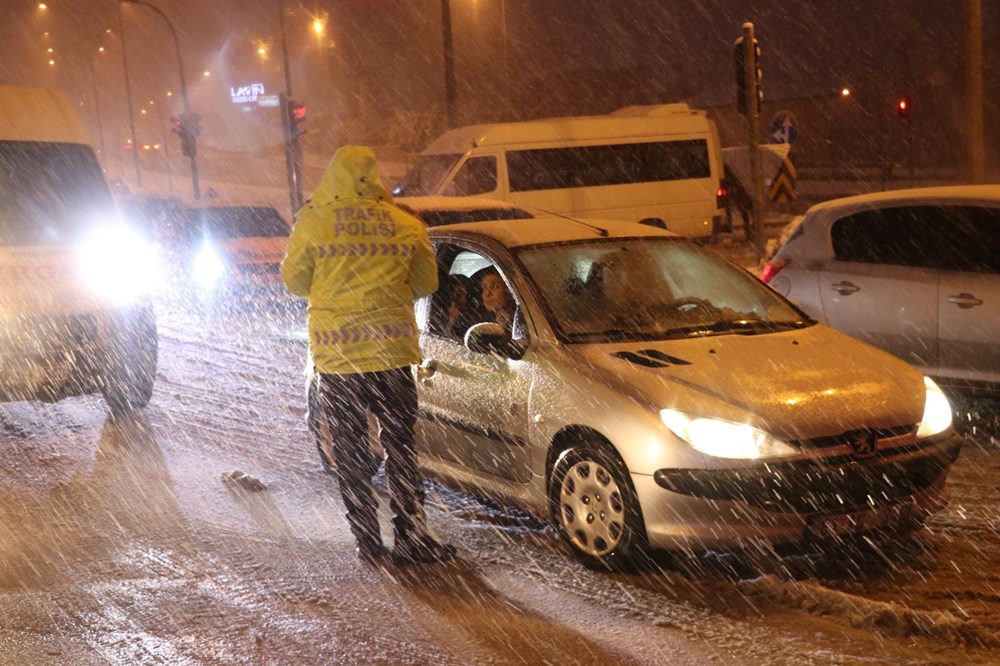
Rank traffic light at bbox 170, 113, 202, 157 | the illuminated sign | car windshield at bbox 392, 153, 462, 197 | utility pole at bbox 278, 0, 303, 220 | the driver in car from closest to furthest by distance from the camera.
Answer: the driver in car → car windshield at bbox 392, 153, 462, 197 → utility pole at bbox 278, 0, 303, 220 → traffic light at bbox 170, 113, 202, 157 → the illuminated sign

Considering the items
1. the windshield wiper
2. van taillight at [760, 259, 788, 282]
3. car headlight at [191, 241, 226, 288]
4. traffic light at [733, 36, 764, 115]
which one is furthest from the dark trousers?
car headlight at [191, 241, 226, 288]

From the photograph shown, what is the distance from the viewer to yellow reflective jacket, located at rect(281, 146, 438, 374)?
5.55 m

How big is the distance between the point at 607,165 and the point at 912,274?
52.2 feet

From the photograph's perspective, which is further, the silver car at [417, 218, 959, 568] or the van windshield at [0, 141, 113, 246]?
the van windshield at [0, 141, 113, 246]

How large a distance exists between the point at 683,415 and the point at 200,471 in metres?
3.63

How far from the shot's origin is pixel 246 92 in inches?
3494

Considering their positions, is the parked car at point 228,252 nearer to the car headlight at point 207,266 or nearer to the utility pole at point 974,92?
the car headlight at point 207,266

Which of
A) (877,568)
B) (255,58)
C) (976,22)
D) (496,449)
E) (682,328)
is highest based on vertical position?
(255,58)

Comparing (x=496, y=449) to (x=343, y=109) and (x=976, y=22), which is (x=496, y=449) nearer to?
(x=976, y=22)

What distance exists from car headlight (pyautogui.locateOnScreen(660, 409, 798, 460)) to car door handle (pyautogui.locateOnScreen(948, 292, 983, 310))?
343cm

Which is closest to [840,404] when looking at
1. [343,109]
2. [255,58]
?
[343,109]

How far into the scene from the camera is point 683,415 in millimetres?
5227

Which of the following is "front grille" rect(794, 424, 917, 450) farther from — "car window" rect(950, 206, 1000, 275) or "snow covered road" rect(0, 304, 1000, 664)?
"car window" rect(950, 206, 1000, 275)

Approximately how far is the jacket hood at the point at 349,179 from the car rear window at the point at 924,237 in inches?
169
